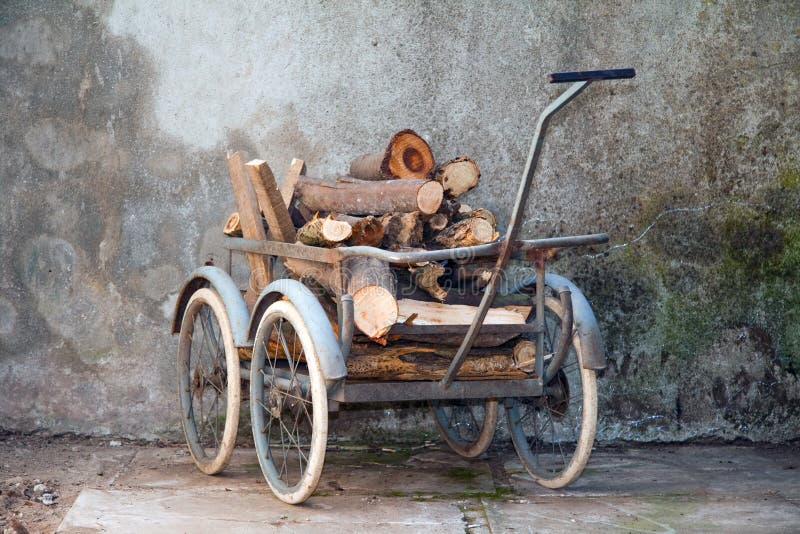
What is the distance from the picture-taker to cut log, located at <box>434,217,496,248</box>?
159 inches

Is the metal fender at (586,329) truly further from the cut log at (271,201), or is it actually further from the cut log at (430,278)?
the cut log at (271,201)

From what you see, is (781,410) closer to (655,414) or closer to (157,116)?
(655,414)

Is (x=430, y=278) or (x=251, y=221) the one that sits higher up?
(x=251, y=221)

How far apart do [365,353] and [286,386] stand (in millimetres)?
448

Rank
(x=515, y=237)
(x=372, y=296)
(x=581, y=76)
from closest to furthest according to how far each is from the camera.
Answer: (x=581, y=76) < (x=515, y=237) < (x=372, y=296)

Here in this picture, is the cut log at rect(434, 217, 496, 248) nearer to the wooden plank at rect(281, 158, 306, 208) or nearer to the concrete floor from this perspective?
the wooden plank at rect(281, 158, 306, 208)

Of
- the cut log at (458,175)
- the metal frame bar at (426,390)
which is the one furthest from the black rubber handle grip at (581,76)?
the metal frame bar at (426,390)

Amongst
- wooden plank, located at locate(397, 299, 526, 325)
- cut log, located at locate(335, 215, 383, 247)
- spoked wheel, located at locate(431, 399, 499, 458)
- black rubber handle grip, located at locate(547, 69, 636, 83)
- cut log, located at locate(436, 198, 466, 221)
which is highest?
black rubber handle grip, located at locate(547, 69, 636, 83)

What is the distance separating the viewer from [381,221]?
13.0ft

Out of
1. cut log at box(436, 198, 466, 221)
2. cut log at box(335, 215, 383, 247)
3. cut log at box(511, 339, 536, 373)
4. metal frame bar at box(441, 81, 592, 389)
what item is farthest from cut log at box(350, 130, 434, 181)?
cut log at box(511, 339, 536, 373)

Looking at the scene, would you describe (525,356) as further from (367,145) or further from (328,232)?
(367,145)

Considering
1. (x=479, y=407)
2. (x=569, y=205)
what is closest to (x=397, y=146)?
(x=569, y=205)

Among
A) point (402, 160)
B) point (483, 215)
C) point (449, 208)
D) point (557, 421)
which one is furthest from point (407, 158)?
point (557, 421)

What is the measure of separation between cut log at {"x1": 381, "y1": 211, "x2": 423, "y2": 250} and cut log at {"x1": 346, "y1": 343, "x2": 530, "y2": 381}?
17.9 inches
